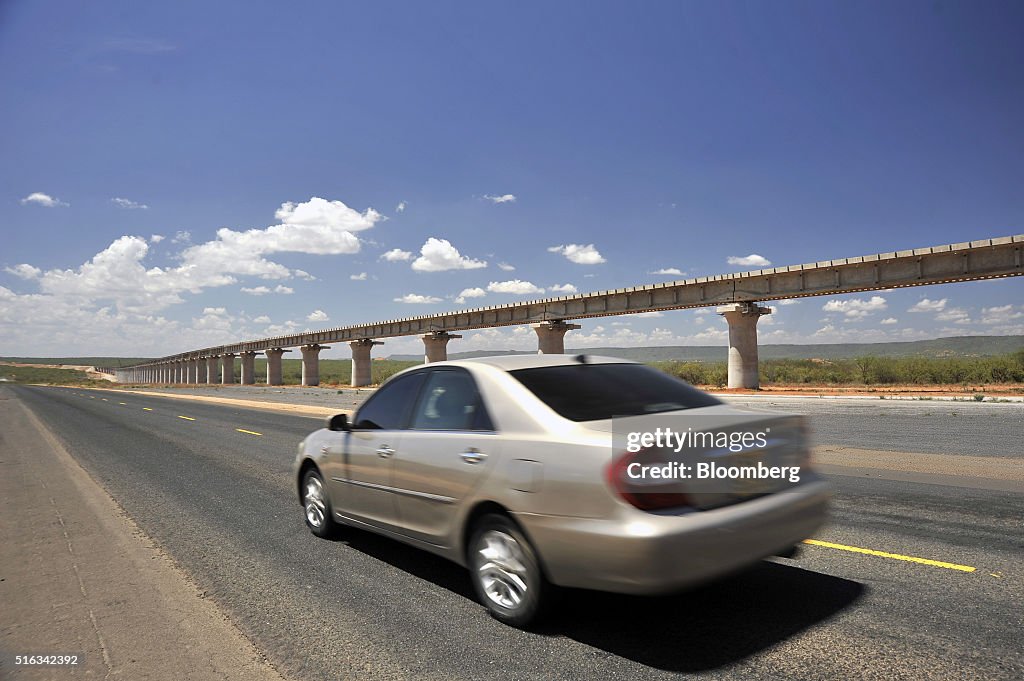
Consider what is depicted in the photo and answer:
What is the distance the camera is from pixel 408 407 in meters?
5.00

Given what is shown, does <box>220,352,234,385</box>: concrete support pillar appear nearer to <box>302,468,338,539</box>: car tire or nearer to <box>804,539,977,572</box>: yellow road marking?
<box>302,468,338,539</box>: car tire

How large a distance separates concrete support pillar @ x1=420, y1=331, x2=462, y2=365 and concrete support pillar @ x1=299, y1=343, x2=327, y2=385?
18202 mm

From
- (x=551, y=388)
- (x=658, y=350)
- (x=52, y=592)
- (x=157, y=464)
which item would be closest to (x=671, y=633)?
(x=551, y=388)

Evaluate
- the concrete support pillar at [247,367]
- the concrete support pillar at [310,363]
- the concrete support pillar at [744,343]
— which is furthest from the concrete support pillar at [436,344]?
the concrete support pillar at [247,367]

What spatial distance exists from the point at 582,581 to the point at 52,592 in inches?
155

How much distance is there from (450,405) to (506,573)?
1.25 m

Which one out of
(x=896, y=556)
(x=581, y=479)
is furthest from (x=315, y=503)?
(x=896, y=556)

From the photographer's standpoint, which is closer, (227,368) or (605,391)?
(605,391)

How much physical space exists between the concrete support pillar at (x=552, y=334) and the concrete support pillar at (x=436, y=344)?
12.5m

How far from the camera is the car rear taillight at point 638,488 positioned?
3.37 m

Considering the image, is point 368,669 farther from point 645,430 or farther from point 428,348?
point 428,348

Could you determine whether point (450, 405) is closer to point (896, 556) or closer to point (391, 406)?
point (391, 406)

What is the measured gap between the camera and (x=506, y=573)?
152 inches

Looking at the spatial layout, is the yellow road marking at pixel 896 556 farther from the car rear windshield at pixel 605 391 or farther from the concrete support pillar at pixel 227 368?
the concrete support pillar at pixel 227 368
